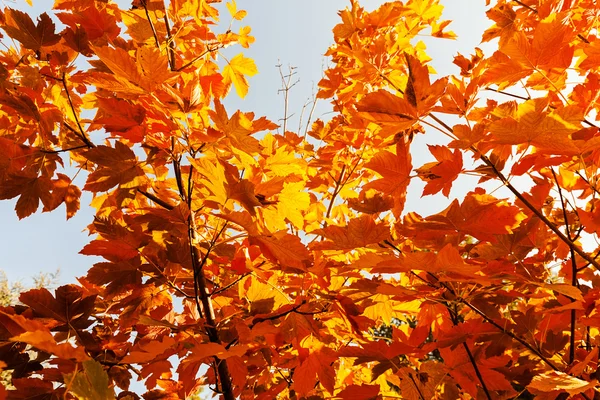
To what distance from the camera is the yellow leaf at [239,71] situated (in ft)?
6.79

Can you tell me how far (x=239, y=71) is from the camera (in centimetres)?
208

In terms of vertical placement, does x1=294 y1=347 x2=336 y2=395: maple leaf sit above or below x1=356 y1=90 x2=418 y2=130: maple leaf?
below

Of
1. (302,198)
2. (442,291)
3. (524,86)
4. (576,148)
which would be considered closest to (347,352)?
(442,291)

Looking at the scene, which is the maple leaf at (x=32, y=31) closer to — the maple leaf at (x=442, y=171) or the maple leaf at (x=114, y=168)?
the maple leaf at (x=114, y=168)

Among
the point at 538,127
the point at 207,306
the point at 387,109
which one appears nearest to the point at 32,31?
the point at 207,306

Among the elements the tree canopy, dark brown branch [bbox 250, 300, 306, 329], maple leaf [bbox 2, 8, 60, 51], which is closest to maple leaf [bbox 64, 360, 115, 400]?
the tree canopy

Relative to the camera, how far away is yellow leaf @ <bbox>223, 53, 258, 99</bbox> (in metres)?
2.07

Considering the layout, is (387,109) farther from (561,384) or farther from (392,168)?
(561,384)

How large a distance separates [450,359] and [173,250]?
0.94 metres

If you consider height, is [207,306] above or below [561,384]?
above

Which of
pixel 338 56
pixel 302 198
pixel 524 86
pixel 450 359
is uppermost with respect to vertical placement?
pixel 338 56

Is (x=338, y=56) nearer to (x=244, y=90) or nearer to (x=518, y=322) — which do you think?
(x=244, y=90)

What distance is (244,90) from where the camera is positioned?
211cm

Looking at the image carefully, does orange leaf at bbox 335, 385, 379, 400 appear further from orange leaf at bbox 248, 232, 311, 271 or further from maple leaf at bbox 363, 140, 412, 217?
maple leaf at bbox 363, 140, 412, 217
